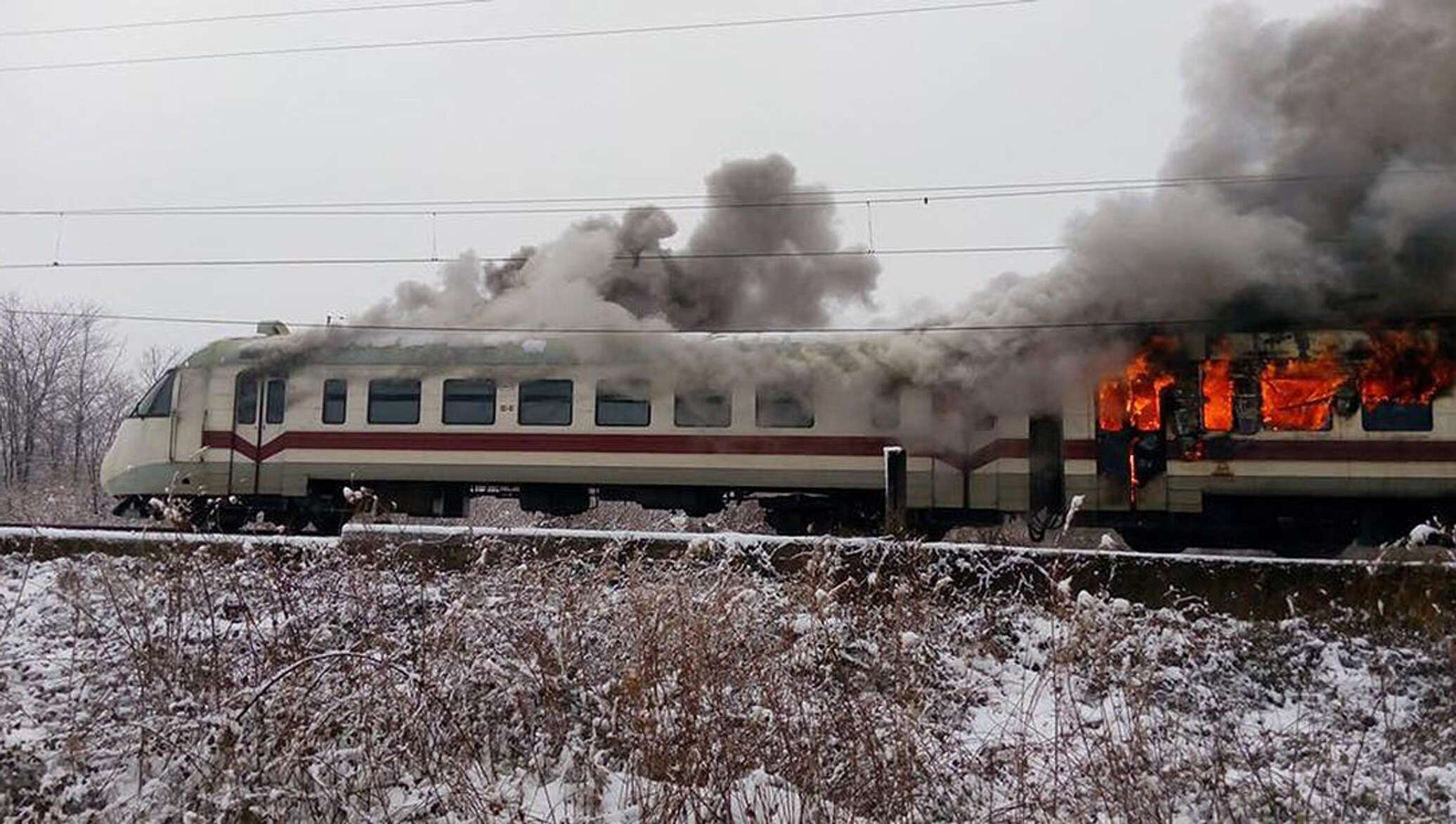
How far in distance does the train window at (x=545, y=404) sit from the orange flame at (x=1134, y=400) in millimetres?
A: 6614

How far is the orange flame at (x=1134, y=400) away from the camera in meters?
12.1

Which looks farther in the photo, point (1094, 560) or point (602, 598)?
point (1094, 560)

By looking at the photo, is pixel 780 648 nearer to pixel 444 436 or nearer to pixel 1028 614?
pixel 1028 614

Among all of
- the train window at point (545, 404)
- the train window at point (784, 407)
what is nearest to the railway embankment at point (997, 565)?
the train window at point (784, 407)

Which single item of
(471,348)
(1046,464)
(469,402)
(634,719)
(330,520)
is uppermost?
(471,348)

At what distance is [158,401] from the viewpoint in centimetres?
1398

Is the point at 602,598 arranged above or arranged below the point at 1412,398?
below

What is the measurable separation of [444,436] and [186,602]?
310 inches

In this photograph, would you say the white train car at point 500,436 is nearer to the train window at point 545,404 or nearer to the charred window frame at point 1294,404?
the train window at point 545,404

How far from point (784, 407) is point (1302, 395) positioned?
6.10m

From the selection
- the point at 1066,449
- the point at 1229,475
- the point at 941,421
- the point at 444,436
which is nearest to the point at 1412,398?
the point at 1229,475

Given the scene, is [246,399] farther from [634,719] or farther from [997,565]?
[634,719]

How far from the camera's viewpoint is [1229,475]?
11.8 meters

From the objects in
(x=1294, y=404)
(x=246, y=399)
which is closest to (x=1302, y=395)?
(x=1294, y=404)
